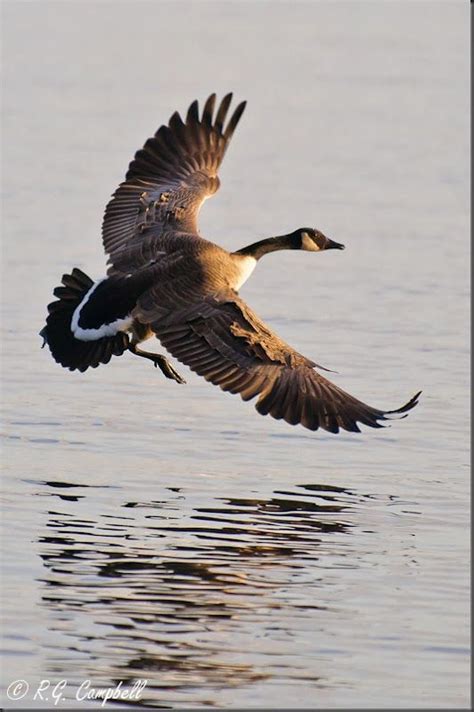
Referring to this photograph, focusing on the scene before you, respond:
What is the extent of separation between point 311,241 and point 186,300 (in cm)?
235

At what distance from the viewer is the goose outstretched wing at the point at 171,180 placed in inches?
485

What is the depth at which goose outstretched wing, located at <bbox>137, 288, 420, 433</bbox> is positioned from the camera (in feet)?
33.5

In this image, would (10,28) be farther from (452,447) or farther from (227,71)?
(452,447)

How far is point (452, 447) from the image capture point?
11.6m

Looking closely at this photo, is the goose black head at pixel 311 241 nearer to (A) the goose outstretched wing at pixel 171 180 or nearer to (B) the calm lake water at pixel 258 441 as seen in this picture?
(A) the goose outstretched wing at pixel 171 180

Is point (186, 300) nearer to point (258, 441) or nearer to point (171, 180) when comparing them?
point (258, 441)

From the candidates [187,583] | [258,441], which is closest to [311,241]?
[258,441]

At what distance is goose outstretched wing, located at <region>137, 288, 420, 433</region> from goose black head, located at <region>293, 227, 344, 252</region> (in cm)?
201

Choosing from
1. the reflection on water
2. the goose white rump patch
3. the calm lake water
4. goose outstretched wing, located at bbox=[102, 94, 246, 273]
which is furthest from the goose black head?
the reflection on water

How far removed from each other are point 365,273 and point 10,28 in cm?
1278

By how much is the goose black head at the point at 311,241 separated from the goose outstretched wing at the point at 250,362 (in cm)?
201

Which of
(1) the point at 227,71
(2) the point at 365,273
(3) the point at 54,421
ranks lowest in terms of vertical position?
(3) the point at 54,421

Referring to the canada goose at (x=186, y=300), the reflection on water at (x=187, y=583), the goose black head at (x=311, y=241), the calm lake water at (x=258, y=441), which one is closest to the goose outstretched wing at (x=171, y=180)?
the canada goose at (x=186, y=300)

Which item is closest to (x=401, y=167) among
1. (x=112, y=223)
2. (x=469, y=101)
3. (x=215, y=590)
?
(x=469, y=101)
